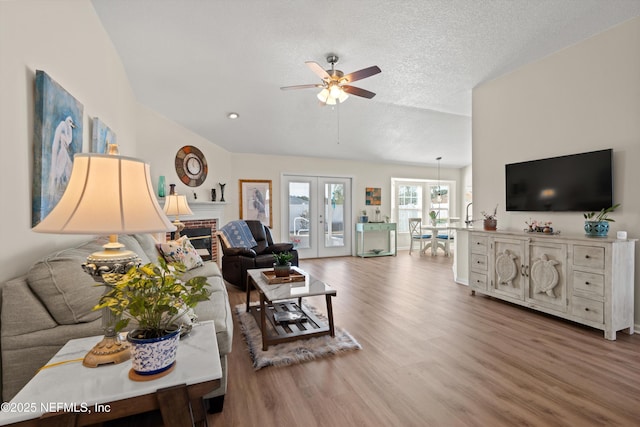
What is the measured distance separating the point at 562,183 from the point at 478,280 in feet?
4.76

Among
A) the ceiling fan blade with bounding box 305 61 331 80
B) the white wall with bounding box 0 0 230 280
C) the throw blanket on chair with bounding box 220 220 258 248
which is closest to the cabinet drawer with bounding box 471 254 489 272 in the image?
the ceiling fan blade with bounding box 305 61 331 80

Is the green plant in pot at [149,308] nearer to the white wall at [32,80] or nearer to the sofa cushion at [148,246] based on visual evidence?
the white wall at [32,80]

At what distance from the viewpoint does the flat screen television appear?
2.96m

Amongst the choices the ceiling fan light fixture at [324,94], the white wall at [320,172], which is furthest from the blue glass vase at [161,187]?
the ceiling fan light fixture at [324,94]

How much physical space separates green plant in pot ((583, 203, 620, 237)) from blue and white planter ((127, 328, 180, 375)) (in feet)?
11.9

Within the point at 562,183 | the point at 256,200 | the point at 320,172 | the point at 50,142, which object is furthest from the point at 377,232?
the point at 50,142

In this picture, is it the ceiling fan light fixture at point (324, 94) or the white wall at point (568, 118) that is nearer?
the white wall at point (568, 118)

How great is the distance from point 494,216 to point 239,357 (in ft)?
11.6

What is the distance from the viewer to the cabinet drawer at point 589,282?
106 inches

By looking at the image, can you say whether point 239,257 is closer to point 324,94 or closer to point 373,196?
point 324,94

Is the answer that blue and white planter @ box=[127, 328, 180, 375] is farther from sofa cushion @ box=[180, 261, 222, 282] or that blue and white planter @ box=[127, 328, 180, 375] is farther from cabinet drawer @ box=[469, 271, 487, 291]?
cabinet drawer @ box=[469, 271, 487, 291]

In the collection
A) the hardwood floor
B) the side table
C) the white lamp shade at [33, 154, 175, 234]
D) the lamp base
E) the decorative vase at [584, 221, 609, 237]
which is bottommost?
the hardwood floor

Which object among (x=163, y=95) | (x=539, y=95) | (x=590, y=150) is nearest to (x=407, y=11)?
(x=539, y=95)

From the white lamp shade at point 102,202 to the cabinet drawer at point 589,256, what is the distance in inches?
136
